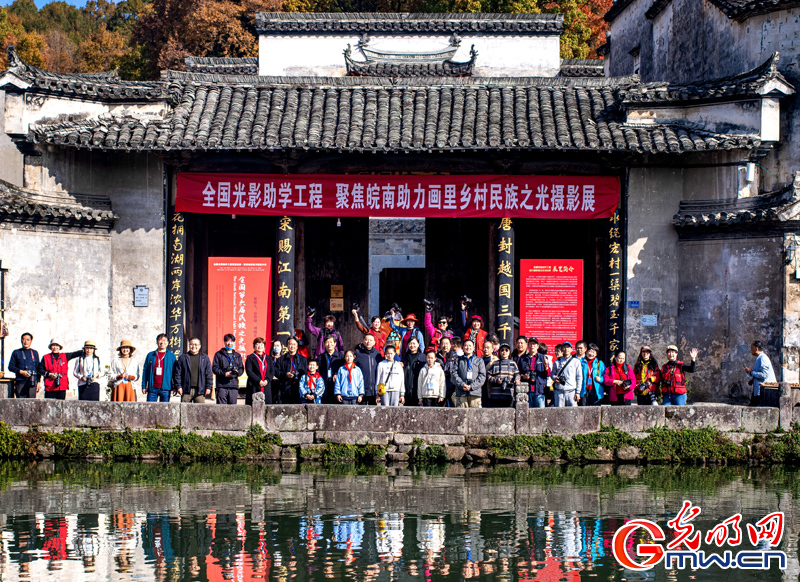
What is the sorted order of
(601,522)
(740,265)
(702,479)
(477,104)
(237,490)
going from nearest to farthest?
(601,522) < (237,490) < (702,479) < (740,265) < (477,104)

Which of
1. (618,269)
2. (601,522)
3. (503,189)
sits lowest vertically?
(601,522)

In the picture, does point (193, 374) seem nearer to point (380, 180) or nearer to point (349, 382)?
point (349, 382)

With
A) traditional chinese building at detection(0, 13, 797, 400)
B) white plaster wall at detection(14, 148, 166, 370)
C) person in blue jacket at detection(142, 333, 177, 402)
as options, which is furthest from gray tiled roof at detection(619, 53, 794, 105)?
person in blue jacket at detection(142, 333, 177, 402)

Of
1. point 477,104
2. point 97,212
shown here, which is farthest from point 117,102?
point 477,104

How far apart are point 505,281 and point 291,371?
15.2 feet

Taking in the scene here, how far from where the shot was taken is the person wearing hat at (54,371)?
15.7 metres

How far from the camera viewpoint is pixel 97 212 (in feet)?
59.1

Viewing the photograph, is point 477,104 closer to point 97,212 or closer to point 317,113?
point 317,113

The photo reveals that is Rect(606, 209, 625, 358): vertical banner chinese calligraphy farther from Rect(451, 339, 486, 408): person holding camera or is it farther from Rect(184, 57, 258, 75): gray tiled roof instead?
Rect(184, 57, 258, 75): gray tiled roof

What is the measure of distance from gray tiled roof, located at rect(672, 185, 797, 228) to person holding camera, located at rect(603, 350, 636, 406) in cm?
349

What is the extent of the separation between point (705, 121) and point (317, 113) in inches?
274

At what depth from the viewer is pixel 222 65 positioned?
2661 centimetres

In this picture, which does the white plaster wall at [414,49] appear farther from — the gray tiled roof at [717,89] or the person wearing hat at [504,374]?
the person wearing hat at [504,374]

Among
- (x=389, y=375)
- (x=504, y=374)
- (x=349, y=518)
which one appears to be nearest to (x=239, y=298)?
(x=389, y=375)
